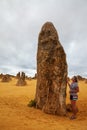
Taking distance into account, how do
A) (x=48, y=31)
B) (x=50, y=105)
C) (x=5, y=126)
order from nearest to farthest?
(x=5, y=126) → (x=50, y=105) → (x=48, y=31)

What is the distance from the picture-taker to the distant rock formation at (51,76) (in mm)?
14250

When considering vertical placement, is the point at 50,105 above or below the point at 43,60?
below

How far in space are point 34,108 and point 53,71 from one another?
2.54 meters

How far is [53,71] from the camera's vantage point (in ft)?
47.4

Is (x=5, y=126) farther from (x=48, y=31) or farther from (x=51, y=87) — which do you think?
(x=48, y=31)

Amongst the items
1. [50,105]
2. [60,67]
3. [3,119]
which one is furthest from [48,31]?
[3,119]

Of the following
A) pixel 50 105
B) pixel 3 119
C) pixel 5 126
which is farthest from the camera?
pixel 50 105

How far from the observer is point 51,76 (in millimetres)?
14500

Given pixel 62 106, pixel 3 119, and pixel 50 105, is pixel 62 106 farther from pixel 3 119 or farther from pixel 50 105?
pixel 3 119

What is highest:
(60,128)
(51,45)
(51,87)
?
(51,45)

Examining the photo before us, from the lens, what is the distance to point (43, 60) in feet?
49.0

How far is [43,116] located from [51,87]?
1.87 m

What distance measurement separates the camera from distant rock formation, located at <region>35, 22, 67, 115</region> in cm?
1425

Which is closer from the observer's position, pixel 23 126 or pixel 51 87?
pixel 23 126
